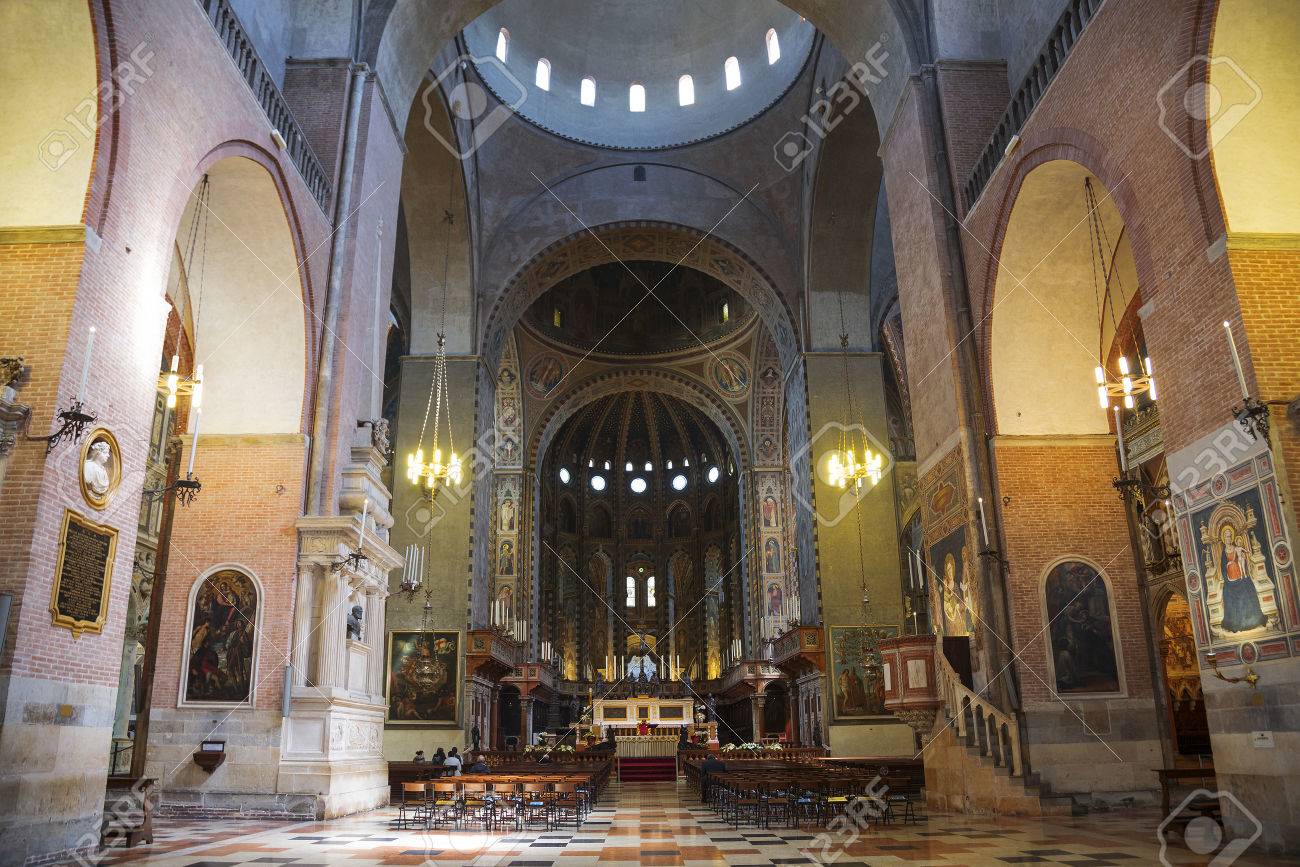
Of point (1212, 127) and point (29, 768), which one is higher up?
point (1212, 127)

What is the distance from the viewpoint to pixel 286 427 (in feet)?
38.3

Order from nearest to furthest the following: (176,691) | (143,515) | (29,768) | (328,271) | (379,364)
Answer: (29,768), (176,691), (328,271), (379,364), (143,515)

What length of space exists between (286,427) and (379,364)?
240 cm

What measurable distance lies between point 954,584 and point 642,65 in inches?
696

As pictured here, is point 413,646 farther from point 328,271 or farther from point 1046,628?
point 1046,628

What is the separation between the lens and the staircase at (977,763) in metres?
10.2

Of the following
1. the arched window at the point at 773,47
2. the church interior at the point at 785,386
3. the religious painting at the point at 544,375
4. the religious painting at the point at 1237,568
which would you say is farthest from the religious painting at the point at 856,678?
the arched window at the point at 773,47

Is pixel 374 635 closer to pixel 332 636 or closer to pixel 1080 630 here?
pixel 332 636

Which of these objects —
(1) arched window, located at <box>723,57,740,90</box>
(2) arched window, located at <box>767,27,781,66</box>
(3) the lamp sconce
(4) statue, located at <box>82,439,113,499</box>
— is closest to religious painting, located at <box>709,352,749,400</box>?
(1) arched window, located at <box>723,57,740,90</box>

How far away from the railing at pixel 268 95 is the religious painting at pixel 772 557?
18030 millimetres

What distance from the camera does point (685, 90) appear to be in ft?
80.6

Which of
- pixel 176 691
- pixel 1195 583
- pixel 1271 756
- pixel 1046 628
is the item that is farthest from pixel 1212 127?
pixel 176 691

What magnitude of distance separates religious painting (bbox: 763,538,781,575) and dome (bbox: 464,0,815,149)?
1177 cm

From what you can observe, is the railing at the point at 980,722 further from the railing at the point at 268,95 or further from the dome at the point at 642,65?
the dome at the point at 642,65
